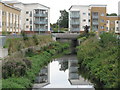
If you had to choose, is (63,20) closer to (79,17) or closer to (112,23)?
(79,17)

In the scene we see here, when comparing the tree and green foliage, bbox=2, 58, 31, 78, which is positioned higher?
the tree

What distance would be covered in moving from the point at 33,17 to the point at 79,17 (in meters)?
13.9

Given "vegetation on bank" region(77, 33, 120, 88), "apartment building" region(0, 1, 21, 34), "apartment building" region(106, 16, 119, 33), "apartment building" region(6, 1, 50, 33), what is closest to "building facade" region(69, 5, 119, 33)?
"apartment building" region(106, 16, 119, 33)

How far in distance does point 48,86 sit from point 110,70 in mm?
4830

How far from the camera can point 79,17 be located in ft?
273

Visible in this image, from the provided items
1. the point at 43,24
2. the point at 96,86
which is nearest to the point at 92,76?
the point at 96,86

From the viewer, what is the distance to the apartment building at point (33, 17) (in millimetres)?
78188

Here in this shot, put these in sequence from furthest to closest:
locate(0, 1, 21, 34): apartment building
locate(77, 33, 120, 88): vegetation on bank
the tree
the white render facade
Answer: the tree, the white render facade, locate(0, 1, 21, 34): apartment building, locate(77, 33, 120, 88): vegetation on bank

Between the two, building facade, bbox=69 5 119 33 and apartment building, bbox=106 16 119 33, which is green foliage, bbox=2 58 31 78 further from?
apartment building, bbox=106 16 119 33

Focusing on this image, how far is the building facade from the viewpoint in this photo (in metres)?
82.6

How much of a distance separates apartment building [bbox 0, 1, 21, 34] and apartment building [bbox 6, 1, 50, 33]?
10954 millimetres

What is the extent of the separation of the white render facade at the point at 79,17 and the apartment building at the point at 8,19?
2098 centimetres

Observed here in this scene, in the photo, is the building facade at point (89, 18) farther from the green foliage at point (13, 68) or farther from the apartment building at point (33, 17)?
the green foliage at point (13, 68)

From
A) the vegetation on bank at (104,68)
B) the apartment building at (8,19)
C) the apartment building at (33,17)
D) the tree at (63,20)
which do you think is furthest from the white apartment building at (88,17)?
the vegetation on bank at (104,68)
